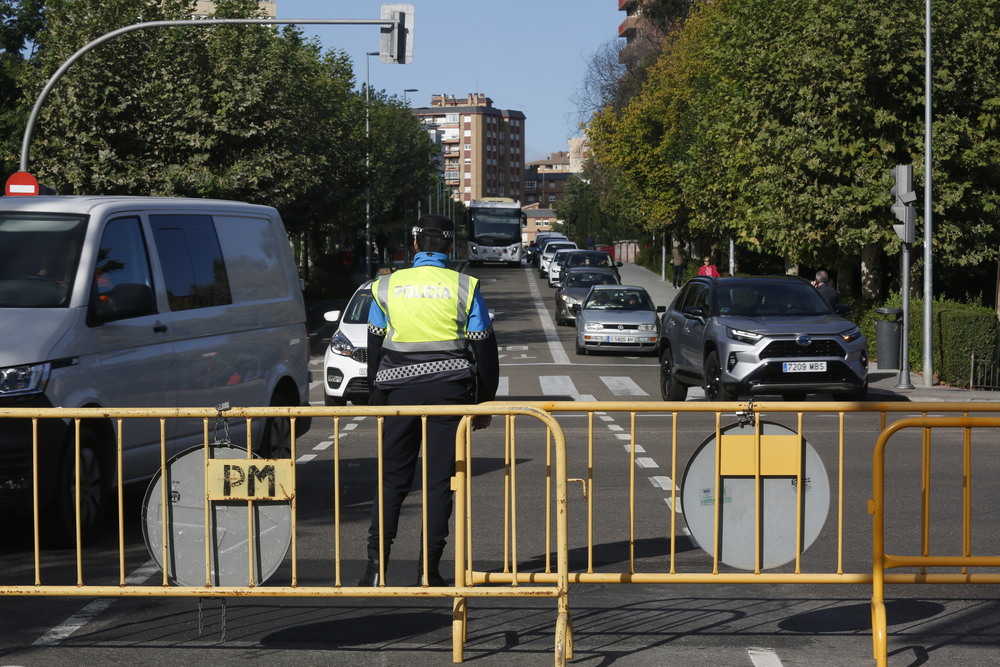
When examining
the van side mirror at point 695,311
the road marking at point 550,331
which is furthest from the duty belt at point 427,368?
the road marking at point 550,331

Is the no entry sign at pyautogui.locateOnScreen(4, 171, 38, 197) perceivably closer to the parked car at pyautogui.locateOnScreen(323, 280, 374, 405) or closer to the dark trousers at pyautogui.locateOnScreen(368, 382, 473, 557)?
the parked car at pyautogui.locateOnScreen(323, 280, 374, 405)

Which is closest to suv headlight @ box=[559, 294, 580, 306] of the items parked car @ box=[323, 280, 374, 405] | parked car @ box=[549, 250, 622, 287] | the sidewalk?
parked car @ box=[549, 250, 622, 287]

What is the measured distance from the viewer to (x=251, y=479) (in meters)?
6.14

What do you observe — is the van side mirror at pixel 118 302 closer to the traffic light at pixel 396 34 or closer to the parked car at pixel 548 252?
the traffic light at pixel 396 34

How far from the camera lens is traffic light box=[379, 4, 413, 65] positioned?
814 inches

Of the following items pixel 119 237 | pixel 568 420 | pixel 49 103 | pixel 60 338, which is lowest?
pixel 568 420

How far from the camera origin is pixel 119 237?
9172mm

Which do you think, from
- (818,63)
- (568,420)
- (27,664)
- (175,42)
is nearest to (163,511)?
(27,664)

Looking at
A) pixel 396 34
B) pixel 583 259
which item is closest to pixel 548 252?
pixel 583 259

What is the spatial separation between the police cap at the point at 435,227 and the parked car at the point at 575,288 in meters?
30.2

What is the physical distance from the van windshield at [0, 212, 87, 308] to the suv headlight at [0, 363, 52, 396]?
62 centimetres

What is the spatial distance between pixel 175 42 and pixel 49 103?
326 centimetres

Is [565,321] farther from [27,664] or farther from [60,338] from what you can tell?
[27,664]

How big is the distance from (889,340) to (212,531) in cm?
2027
